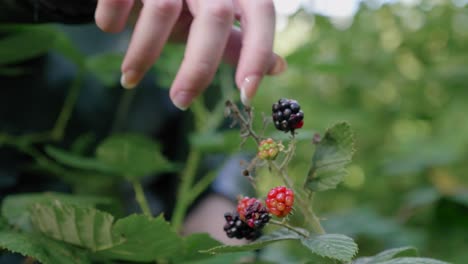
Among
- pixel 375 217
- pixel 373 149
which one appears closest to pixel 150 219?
pixel 375 217

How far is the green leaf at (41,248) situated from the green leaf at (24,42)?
0.29 metres

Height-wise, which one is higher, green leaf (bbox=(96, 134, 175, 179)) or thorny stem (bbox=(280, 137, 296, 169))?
thorny stem (bbox=(280, 137, 296, 169))

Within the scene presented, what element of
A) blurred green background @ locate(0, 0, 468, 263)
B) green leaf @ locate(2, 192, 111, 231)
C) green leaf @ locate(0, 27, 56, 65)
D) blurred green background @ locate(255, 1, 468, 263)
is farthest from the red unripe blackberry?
blurred green background @ locate(255, 1, 468, 263)

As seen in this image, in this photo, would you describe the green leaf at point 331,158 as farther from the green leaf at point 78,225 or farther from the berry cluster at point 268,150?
the green leaf at point 78,225

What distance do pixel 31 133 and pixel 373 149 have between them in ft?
4.82

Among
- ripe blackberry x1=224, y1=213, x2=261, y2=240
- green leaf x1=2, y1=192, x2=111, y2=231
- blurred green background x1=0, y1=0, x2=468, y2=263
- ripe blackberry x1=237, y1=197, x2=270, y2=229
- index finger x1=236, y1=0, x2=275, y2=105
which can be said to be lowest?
green leaf x1=2, y1=192, x2=111, y2=231

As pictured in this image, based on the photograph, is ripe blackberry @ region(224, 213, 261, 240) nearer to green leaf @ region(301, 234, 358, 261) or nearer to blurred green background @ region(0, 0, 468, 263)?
green leaf @ region(301, 234, 358, 261)

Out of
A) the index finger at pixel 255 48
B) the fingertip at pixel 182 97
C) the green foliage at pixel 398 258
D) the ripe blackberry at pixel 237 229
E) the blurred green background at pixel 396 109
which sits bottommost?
the ripe blackberry at pixel 237 229

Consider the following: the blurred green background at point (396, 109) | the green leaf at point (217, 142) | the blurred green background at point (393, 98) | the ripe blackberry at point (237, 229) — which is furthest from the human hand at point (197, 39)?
the blurred green background at point (393, 98)

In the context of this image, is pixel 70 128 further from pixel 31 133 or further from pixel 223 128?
pixel 223 128

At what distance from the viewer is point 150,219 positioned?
0.47 metres

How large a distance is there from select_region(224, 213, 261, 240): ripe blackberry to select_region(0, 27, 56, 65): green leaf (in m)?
0.39

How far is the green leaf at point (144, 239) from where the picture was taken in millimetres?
467

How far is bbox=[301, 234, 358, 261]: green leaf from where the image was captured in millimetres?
398
